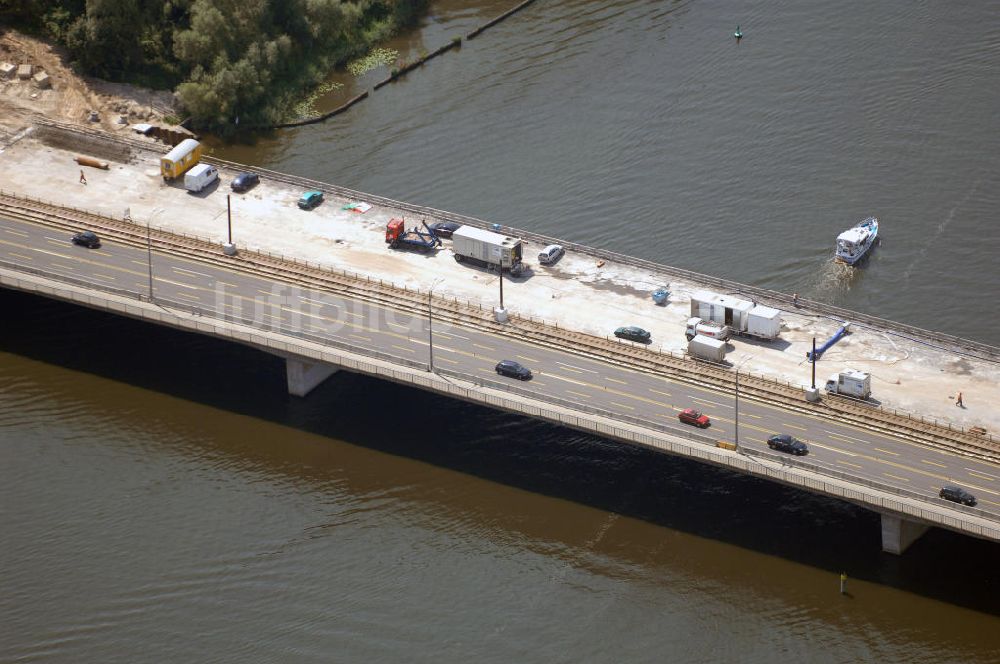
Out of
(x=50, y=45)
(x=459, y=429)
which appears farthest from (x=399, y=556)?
(x=50, y=45)

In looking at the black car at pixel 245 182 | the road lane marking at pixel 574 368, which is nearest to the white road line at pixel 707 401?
the road lane marking at pixel 574 368

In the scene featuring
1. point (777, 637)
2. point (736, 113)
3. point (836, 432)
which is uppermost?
point (736, 113)

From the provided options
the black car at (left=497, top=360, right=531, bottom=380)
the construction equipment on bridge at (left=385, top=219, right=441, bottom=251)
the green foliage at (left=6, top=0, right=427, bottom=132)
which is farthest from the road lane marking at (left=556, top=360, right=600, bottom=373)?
the green foliage at (left=6, top=0, right=427, bottom=132)

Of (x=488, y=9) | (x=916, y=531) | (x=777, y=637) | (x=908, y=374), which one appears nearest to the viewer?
(x=777, y=637)

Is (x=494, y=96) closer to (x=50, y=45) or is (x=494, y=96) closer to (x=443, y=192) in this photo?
(x=443, y=192)

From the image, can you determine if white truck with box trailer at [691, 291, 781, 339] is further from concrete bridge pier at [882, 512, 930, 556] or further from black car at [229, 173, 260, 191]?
black car at [229, 173, 260, 191]

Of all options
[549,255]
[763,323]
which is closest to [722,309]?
[763,323]

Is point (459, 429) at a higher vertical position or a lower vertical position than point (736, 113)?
lower

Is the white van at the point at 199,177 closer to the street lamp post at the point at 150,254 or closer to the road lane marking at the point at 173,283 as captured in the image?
the street lamp post at the point at 150,254
